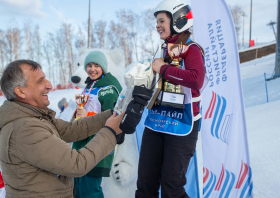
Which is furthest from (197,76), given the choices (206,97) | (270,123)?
(270,123)

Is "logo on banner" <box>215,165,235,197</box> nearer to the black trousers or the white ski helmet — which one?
the black trousers

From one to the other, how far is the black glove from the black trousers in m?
0.45

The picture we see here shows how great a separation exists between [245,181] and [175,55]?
137cm

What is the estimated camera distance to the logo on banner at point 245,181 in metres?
1.92

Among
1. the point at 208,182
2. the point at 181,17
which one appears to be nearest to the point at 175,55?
Result: the point at 181,17

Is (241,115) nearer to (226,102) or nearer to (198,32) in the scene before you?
(226,102)

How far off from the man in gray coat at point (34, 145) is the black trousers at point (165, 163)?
511mm

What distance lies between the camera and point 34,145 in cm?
102

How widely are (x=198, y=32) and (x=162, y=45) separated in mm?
850

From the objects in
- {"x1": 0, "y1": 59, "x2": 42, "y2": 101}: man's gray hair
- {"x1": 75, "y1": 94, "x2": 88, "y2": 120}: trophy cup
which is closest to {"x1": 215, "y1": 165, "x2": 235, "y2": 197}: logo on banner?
{"x1": 75, "y1": 94, "x2": 88, "y2": 120}: trophy cup

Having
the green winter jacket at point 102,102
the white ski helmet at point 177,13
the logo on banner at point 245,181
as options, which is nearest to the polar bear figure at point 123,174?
the green winter jacket at point 102,102

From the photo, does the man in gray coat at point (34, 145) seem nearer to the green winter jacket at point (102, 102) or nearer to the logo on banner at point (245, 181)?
the green winter jacket at point (102, 102)

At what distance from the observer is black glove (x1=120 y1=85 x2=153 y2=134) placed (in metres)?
1.21

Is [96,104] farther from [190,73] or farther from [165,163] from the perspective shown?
[190,73]
